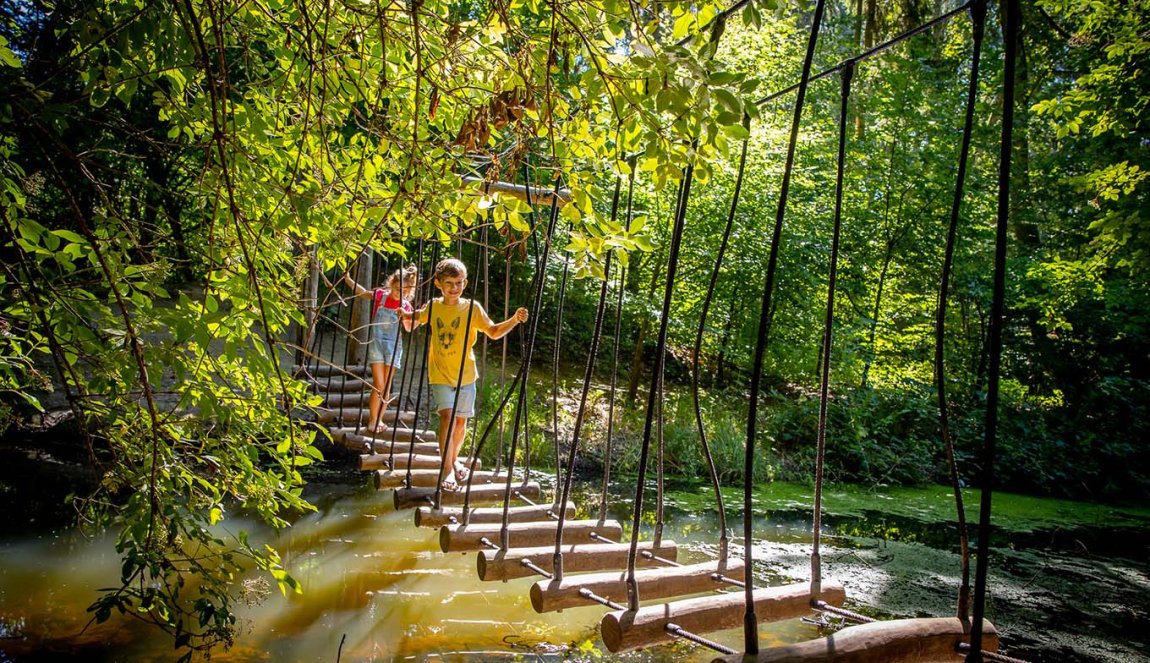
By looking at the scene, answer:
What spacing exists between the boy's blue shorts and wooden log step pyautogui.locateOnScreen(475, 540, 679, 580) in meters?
1.23

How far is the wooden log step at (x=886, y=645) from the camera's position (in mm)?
1145

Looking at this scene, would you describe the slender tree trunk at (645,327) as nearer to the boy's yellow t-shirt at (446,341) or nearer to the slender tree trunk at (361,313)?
the slender tree trunk at (361,313)

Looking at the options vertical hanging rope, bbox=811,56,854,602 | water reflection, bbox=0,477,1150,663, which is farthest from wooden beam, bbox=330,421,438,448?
vertical hanging rope, bbox=811,56,854,602

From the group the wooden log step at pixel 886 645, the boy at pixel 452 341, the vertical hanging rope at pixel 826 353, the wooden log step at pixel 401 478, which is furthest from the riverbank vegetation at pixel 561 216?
the wooden log step at pixel 886 645

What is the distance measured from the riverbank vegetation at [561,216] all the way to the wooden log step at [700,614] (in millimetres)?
792

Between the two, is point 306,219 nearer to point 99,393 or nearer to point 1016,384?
point 99,393

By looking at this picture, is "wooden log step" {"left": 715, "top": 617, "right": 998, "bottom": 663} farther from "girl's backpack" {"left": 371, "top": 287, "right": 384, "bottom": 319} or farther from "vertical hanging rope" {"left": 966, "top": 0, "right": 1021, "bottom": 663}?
"girl's backpack" {"left": 371, "top": 287, "right": 384, "bottom": 319}

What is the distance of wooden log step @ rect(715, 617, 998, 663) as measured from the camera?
3.76 feet

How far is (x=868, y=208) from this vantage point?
9.02 m

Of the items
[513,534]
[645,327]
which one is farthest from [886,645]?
[645,327]

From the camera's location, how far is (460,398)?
3428 millimetres

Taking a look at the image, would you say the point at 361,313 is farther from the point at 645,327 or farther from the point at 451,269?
the point at 645,327

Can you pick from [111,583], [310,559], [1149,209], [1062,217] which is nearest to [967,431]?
[1062,217]

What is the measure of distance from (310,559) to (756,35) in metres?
6.21
